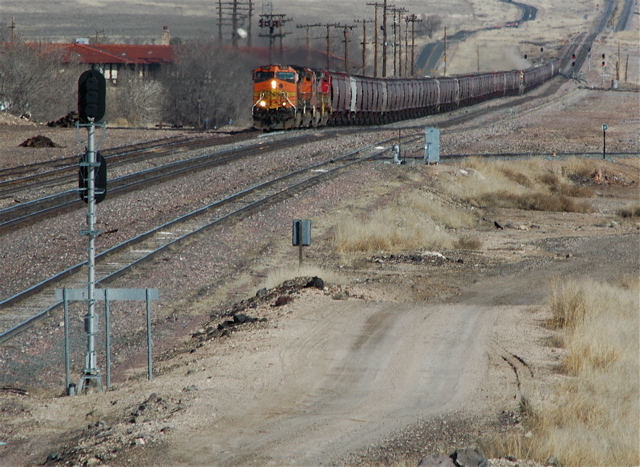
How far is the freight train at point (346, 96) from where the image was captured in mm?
41406

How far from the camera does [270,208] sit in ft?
74.6

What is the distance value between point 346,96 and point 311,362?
39126 millimetres

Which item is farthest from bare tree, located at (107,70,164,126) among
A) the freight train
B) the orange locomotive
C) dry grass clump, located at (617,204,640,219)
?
dry grass clump, located at (617,204,640,219)

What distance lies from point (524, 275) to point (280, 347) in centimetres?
774

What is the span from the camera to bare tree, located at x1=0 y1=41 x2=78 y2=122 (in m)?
61.1

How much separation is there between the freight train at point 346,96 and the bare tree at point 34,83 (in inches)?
925

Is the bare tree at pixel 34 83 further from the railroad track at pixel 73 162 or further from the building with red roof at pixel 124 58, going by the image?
the railroad track at pixel 73 162

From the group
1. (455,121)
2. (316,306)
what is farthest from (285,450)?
(455,121)

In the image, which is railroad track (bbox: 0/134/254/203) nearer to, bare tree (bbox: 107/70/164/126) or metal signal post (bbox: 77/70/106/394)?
metal signal post (bbox: 77/70/106/394)

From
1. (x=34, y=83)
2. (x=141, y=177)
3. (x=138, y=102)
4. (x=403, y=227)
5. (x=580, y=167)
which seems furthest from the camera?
(x=138, y=102)

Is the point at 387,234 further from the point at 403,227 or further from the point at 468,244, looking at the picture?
the point at 468,244

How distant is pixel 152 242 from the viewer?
18.5m

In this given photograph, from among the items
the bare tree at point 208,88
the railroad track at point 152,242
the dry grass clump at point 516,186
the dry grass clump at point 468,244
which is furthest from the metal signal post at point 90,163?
the bare tree at point 208,88

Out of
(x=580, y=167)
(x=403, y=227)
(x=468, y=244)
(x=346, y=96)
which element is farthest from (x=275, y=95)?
(x=468, y=244)
